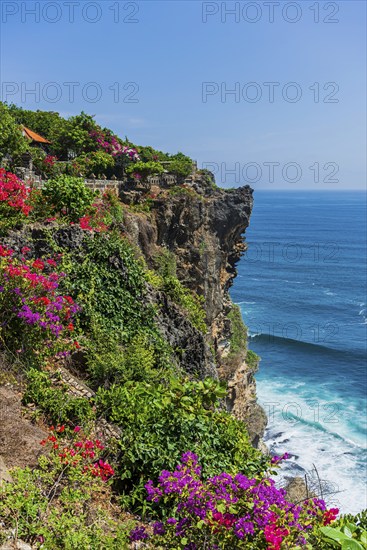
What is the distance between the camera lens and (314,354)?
5444cm

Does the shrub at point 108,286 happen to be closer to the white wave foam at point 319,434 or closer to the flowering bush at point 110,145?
the flowering bush at point 110,145

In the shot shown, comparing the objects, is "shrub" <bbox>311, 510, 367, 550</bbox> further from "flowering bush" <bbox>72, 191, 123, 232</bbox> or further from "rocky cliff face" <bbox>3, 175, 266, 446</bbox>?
"flowering bush" <bbox>72, 191, 123, 232</bbox>

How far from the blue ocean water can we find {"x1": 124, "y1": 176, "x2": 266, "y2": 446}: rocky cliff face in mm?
6766

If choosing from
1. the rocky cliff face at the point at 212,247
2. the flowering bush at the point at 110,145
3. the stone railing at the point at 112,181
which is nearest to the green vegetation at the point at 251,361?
the rocky cliff face at the point at 212,247

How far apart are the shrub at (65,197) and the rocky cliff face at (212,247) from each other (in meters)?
5.43

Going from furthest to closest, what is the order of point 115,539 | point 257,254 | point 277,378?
point 257,254 < point 277,378 < point 115,539

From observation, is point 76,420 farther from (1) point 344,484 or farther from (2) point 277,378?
(2) point 277,378

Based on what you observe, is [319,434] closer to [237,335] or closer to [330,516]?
[237,335]

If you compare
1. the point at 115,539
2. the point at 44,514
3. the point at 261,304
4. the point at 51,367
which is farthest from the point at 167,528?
the point at 261,304

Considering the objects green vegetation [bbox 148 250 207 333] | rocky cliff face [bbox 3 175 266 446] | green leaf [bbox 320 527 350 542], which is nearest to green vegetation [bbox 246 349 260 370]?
rocky cliff face [bbox 3 175 266 446]

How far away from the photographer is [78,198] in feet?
51.8

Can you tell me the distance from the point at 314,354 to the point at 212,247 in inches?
1198

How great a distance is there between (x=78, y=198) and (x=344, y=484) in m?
27.0

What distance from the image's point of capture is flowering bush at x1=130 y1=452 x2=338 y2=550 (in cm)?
521
